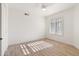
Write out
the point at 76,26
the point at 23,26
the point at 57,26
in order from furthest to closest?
1. the point at 57,26
2. the point at 23,26
3. the point at 76,26

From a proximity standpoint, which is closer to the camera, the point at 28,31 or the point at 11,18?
the point at 11,18

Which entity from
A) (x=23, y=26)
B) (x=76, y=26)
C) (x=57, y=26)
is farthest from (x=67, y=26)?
(x=23, y=26)

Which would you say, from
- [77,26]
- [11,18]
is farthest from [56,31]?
[11,18]

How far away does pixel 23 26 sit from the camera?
4180 millimetres

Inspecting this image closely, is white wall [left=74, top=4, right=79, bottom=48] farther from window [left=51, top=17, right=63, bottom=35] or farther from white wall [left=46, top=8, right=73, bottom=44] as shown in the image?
window [left=51, top=17, right=63, bottom=35]

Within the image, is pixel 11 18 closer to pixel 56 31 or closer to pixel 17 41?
pixel 17 41

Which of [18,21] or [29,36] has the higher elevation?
[18,21]

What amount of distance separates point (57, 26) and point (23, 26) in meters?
2.36

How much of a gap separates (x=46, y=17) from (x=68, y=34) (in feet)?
7.18

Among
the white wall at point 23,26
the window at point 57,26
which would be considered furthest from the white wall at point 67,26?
the white wall at point 23,26

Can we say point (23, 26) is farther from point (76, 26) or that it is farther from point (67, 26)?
point (76, 26)

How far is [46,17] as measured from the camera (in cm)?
570

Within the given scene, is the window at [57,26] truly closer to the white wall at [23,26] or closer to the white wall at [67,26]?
the white wall at [67,26]

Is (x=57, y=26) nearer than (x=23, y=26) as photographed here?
No
